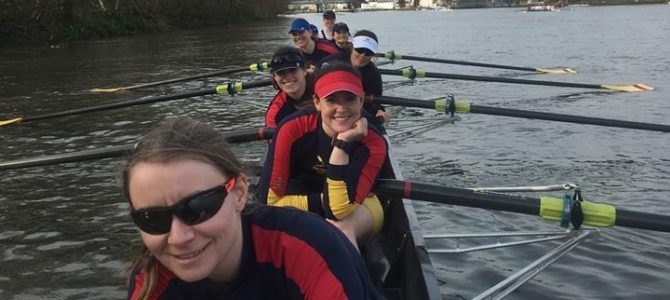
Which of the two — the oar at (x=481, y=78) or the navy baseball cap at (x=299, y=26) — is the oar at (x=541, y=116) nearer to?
the navy baseball cap at (x=299, y=26)

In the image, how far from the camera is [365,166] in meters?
3.89

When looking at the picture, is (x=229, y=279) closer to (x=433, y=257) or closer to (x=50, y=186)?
(x=433, y=257)

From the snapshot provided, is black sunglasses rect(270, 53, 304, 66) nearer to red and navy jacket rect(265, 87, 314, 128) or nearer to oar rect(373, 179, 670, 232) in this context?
red and navy jacket rect(265, 87, 314, 128)

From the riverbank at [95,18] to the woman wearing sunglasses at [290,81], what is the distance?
28755 millimetres

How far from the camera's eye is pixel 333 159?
3809mm

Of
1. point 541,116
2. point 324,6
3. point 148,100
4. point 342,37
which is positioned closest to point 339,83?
point 541,116

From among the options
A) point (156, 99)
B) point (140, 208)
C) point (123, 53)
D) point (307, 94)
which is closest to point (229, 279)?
point (140, 208)

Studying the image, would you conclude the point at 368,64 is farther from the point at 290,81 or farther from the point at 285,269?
the point at 285,269

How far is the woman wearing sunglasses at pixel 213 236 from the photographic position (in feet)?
6.06

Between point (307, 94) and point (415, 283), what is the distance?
256 centimetres

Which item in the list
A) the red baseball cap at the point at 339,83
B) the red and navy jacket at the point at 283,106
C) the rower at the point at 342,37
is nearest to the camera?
the red baseball cap at the point at 339,83

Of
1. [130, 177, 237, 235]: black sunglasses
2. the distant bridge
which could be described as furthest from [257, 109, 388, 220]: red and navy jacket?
the distant bridge

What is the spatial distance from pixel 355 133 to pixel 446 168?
5424 mm

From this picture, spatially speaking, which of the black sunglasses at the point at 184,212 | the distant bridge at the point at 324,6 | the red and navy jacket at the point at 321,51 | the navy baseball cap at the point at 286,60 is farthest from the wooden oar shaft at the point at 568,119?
the distant bridge at the point at 324,6
